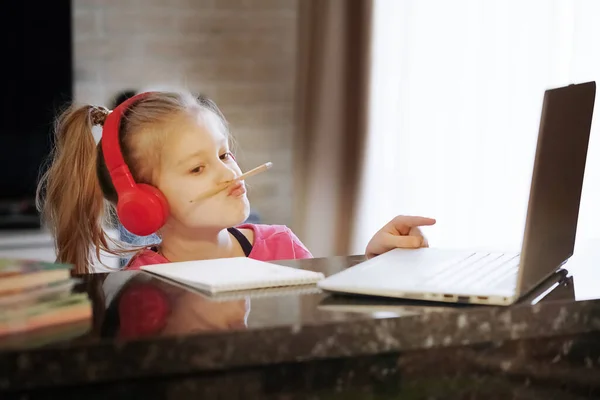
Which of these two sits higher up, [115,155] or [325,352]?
[115,155]

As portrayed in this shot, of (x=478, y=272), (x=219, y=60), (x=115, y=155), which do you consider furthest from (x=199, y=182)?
(x=219, y=60)

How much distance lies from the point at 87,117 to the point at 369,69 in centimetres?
179

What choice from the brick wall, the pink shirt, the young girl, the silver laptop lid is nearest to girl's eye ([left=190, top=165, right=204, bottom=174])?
the young girl

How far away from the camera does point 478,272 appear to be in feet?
3.33

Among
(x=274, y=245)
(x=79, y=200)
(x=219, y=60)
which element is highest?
(x=219, y=60)

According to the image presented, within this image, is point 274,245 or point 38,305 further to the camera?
point 274,245

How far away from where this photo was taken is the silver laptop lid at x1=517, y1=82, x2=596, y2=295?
0.93 metres

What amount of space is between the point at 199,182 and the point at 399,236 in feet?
1.11

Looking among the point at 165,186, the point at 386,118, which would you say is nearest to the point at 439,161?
the point at 386,118

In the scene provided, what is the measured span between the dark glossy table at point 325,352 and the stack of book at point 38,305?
0.06 feet

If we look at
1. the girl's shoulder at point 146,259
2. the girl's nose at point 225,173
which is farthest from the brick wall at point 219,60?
the girl's nose at point 225,173

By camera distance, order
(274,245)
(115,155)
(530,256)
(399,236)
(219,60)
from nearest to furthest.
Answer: (530,256) → (399,236) → (115,155) → (274,245) → (219,60)

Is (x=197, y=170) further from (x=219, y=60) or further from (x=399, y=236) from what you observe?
(x=219, y=60)

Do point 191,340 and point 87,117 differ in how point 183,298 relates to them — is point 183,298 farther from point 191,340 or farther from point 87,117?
point 87,117
